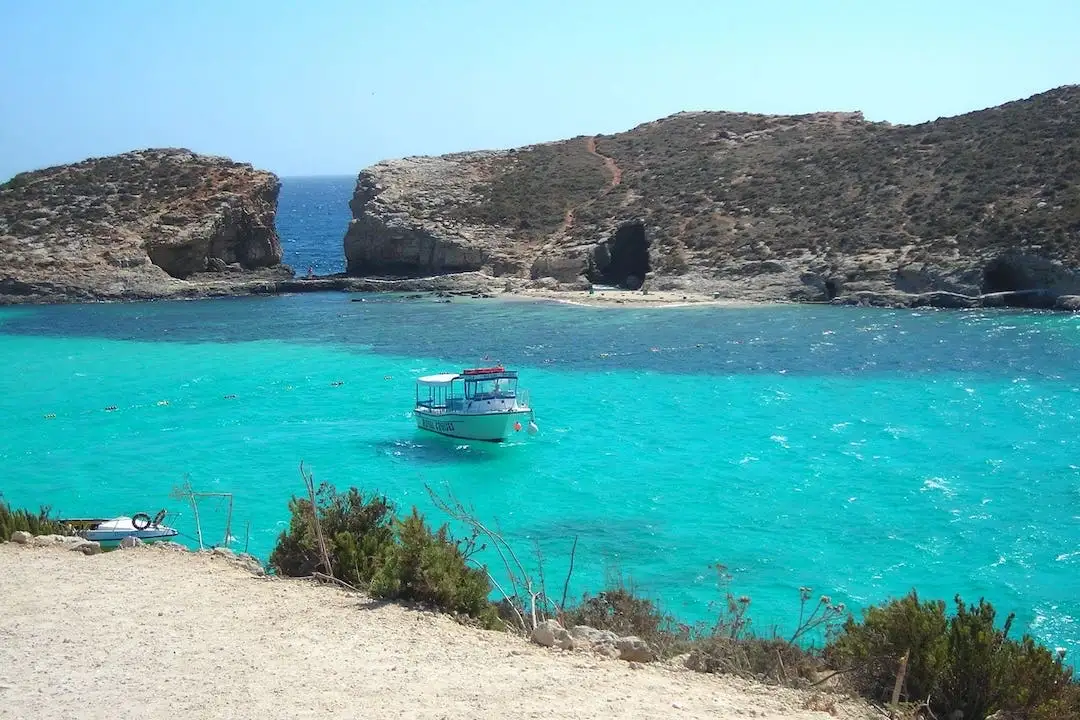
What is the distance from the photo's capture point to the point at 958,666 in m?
8.76

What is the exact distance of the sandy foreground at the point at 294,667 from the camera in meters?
8.08

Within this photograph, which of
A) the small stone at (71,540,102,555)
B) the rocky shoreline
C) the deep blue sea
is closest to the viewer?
the small stone at (71,540,102,555)

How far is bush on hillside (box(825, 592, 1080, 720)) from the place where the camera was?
8583 millimetres

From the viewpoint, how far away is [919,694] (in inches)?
350

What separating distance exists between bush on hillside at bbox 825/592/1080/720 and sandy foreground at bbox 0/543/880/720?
800 mm

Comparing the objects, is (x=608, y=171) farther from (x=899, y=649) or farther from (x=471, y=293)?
(x=899, y=649)

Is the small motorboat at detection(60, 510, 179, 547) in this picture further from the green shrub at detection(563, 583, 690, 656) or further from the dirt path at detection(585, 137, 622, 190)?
the dirt path at detection(585, 137, 622, 190)

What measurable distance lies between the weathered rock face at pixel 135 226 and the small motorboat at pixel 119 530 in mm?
44240

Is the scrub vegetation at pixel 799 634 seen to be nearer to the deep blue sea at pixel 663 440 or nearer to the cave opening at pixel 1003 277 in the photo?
the deep blue sea at pixel 663 440

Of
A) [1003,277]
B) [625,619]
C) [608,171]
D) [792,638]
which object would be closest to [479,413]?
[625,619]

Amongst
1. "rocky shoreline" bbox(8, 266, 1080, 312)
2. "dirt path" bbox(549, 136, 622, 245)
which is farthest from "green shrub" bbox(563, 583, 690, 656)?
"dirt path" bbox(549, 136, 622, 245)

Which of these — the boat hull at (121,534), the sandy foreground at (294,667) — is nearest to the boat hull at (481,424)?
the boat hull at (121,534)

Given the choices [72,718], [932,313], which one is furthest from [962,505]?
[932,313]

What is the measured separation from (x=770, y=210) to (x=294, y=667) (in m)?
54.8
